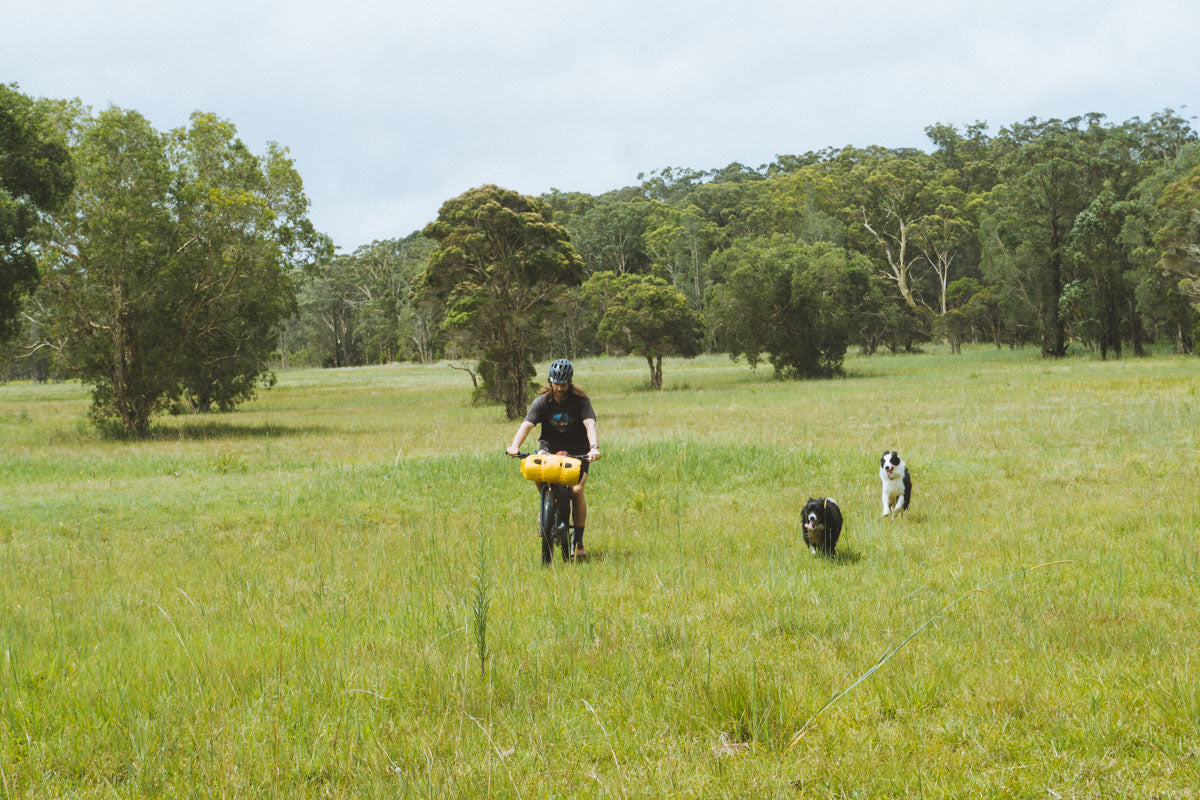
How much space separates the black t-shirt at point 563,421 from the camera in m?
7.80

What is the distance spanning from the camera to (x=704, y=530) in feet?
30.8

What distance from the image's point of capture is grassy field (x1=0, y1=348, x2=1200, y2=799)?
11.5 feet

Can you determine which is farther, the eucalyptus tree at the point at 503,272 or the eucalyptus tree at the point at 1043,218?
the eucalyptus tree at the point at 1043,218

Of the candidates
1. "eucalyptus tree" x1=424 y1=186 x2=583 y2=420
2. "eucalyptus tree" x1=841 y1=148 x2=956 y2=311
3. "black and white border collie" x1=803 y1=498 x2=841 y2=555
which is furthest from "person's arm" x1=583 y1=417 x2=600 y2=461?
"eucalyptus tree" x1=841 y1=148 x2=956 y2=311

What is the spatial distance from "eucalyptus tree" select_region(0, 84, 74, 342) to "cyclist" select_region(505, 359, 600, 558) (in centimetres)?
1870

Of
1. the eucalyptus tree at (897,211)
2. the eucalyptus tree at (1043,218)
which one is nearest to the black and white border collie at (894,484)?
the eucalyptus tree at (1043,218)

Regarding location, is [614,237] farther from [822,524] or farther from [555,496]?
[822,524]

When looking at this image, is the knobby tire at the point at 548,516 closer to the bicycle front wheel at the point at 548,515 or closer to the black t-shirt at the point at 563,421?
the bicycle front wheel at the point at 548,515

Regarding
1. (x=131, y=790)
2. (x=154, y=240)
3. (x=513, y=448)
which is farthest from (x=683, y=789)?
(x=154, y=240)

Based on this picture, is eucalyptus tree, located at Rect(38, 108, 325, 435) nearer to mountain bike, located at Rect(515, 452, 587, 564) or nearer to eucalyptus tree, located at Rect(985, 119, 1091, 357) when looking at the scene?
mountain bike, located at Rect(515, 452, 587, 564)

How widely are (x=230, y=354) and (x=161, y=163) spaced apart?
7.83 m

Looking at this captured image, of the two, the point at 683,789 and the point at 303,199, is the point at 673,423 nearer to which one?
the point at 303,199

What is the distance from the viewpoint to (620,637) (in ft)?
17.0

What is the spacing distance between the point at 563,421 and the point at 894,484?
4336mm
